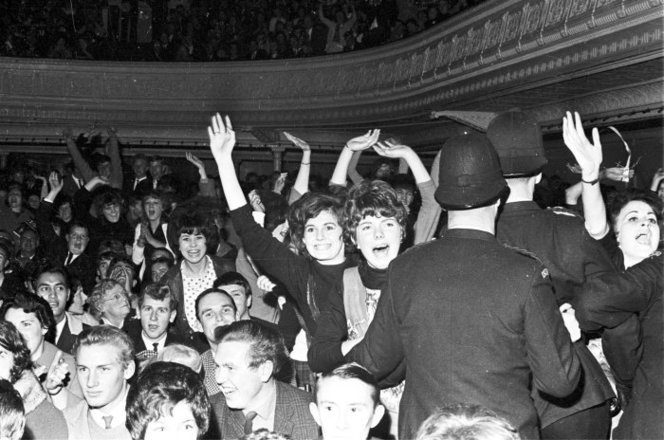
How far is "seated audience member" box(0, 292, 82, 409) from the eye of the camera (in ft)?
13.8

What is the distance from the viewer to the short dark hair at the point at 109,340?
3.86m

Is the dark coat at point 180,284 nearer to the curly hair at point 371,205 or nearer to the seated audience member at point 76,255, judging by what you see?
the seated audience member at point 76,255

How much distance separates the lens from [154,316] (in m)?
5.08

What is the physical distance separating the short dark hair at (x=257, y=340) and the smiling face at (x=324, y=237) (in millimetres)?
439

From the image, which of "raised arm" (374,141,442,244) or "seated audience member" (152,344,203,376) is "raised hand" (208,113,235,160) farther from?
"seated audience member" (152,344,203,376)

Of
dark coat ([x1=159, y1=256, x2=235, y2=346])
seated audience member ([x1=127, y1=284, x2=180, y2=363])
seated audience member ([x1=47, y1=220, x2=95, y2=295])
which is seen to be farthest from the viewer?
seated audience member ([x1=47, y1=220, x2=95, y2=295])

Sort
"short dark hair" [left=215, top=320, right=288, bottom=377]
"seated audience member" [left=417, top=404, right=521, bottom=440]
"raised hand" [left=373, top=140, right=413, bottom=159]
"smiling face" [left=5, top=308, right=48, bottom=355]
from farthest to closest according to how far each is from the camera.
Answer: "smiling face" [left=5, top=308, right=48, bottom=355] → "raised hand" [left=373, top=140, right=413, bottom=159] → "short dark hair" [left=215, top=320, right=288, bottom=377] → "seated audience member" [left=417, top=404, right=521, bottom=440]

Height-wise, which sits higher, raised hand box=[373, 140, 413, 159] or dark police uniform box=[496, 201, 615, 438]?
raised hand box=[373, 140, 413, 159]

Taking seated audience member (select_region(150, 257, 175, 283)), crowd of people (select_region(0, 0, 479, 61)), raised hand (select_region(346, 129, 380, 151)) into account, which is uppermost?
crowd of people (select_region(0, 0, 479, 61))

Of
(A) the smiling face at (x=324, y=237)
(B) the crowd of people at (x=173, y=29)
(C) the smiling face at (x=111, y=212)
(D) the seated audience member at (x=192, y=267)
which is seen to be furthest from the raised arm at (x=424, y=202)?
(B) the crowd of people at (x=173, y=29)

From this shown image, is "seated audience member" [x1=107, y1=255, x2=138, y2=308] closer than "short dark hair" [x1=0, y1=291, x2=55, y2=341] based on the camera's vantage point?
No

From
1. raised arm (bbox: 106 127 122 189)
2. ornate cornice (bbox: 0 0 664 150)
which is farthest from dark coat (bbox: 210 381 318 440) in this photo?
raised arm (bbox: 106 127 122 189)

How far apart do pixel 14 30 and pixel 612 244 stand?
14689mm

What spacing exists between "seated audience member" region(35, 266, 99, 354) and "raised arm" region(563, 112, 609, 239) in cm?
343
